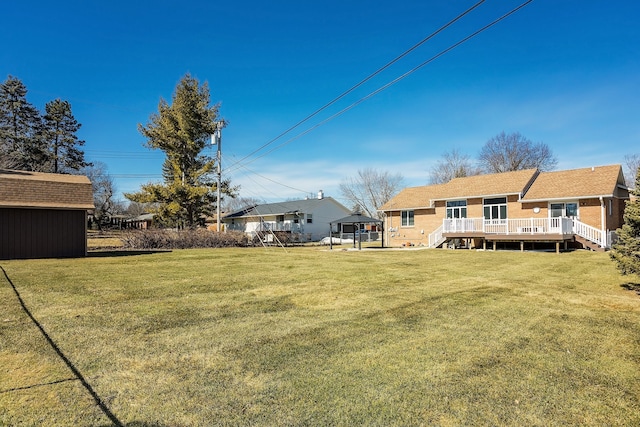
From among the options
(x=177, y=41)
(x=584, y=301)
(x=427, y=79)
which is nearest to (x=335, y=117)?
(x=427, y=79)

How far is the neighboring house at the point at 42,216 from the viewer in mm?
13938

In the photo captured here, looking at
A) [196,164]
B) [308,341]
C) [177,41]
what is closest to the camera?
[308,341]

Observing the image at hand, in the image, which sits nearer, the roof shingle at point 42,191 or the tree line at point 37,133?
the roof shingle at point 42,191

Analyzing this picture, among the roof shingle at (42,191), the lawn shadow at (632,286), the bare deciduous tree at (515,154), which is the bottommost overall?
the lawn shadow at (632,286)

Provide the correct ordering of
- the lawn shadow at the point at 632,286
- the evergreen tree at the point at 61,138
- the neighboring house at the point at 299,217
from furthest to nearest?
the evergreen tree at the point at 61,138 → the neighboring house at the point at 299,217 → the lawn shadow at the point at 632,286

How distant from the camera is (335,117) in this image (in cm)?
1522

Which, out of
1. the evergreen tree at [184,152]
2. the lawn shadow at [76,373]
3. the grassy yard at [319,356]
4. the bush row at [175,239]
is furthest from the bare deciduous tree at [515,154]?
the lawn shadow at [76,373]

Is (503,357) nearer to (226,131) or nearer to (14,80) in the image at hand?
(226,131)

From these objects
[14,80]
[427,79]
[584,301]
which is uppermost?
[14,80]

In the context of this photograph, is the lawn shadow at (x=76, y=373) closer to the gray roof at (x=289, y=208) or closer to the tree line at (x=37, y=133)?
the gray roof at (x=289, y=208)

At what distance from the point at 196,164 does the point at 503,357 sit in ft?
97.4

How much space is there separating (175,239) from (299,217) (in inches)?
632

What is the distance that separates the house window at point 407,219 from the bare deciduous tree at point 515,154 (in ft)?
70.7

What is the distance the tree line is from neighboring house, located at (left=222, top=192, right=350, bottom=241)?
19.3m
